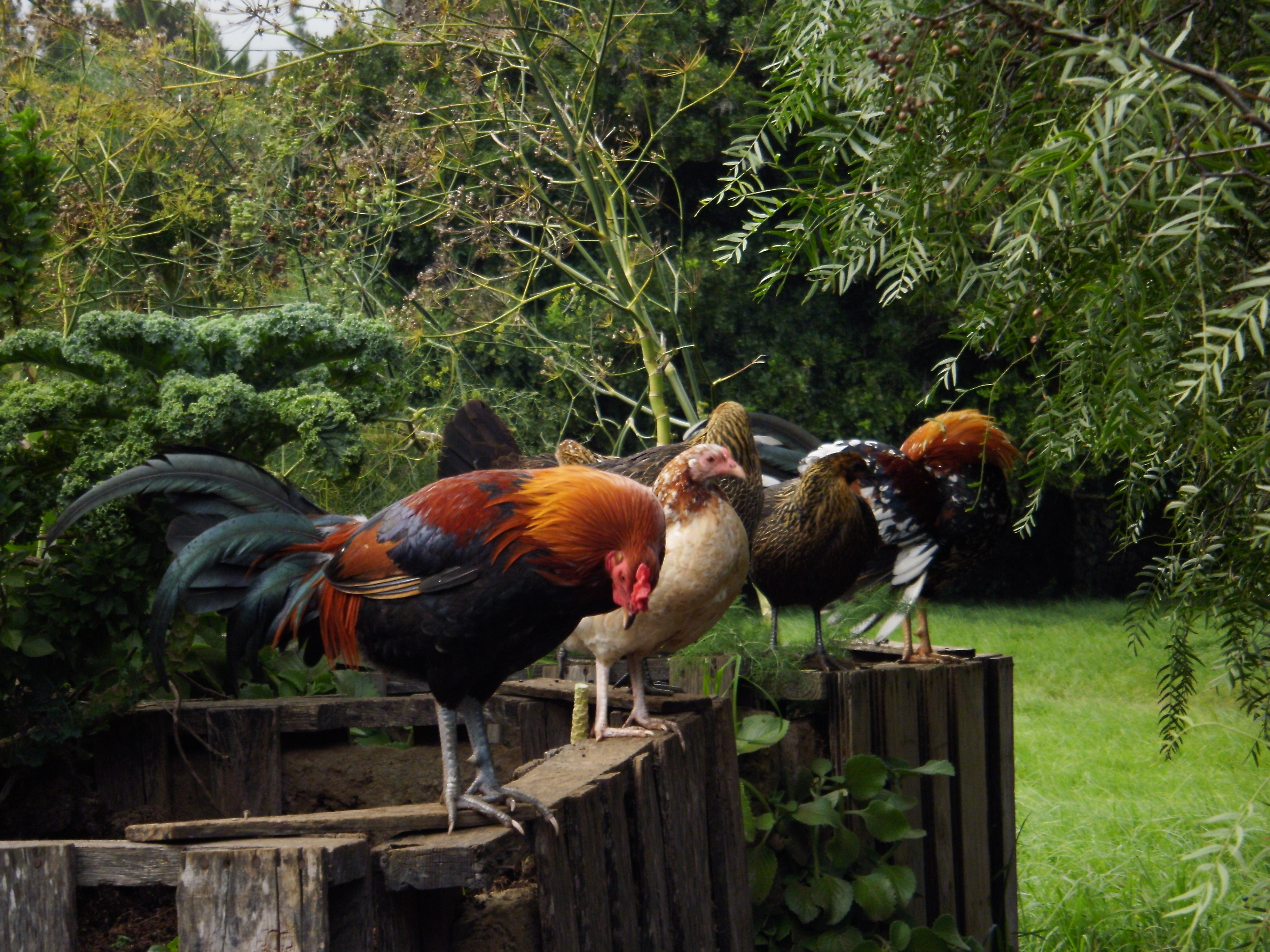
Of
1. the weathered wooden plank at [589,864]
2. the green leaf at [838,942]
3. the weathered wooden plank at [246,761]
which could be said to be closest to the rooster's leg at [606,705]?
the weathered wooden plank at [589,864]

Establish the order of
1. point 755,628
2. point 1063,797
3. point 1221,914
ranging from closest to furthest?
1. point 755,628
2. point 1221,914
3. point 1063,797

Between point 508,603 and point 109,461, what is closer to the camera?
point 508,603

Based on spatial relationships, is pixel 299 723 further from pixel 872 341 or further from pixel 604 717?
pixel 872 341

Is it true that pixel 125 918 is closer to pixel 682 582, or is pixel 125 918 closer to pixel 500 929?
pixel 500 929

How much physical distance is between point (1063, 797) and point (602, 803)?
13.5 ft

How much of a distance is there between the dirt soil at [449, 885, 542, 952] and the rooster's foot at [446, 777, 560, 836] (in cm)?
11

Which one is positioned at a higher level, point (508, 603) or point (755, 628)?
point (508, 603)

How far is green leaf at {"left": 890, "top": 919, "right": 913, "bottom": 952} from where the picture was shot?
8.38 feet

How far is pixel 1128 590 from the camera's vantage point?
9562 millimetres

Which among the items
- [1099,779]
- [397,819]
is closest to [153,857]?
[397,819]

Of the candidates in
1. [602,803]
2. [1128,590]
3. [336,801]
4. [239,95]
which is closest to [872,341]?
[1128,590]

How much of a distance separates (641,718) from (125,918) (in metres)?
1.06

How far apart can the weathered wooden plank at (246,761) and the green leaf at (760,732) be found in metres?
1.10

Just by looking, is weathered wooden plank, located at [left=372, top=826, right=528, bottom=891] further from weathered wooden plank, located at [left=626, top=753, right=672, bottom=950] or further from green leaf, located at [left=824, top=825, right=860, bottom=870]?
green leaf, located at [left=824, top=825, right=860, bottom=870]
